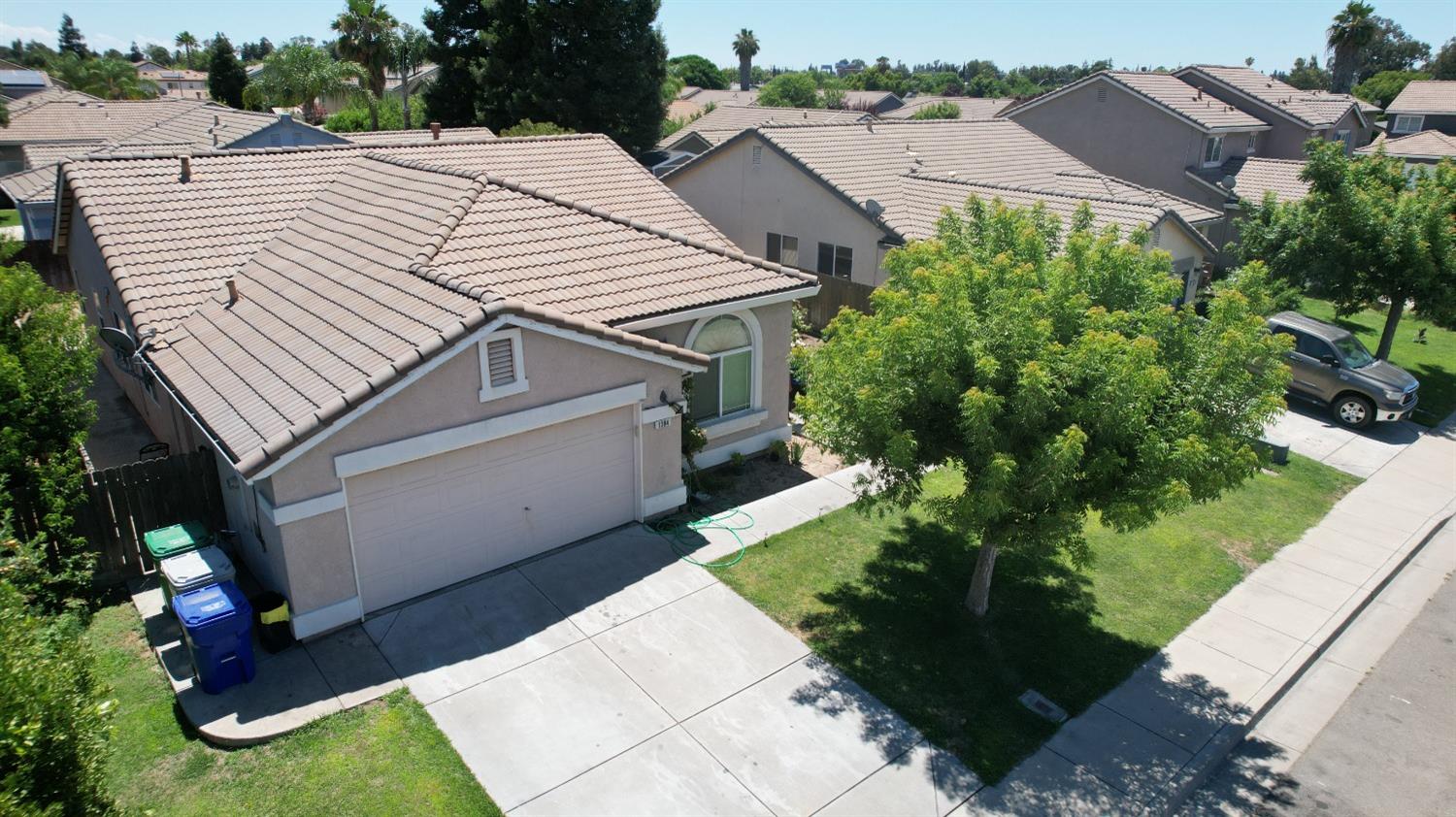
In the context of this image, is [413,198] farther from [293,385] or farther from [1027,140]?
[1027,140]

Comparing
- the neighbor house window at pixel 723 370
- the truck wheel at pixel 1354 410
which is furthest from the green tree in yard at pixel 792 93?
the neighbor house window at pixel 723 370

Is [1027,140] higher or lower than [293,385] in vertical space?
higher

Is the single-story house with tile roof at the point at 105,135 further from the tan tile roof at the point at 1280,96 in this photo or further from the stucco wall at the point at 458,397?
the tan tile roof at the point at 1280,96

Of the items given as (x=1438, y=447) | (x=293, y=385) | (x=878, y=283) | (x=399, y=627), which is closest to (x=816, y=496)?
(x=399, y=627)

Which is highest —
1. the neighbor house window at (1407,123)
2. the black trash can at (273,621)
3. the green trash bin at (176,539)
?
the neighbor house window at (1407,123)

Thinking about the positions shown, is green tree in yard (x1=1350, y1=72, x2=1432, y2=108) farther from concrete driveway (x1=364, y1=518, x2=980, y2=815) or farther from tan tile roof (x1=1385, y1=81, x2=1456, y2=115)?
concrete driveway (x1=364, y1=518, x2=980, y2=815)

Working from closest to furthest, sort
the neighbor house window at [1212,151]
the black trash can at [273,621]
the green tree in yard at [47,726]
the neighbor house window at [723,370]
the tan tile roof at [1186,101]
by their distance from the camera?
1. the green tree in yard at [47,726]
2. the black trash can at [273,621]
3. the neighbor house window at [723,370]
4. the neighbor house window at [1212,151]
5. the tan tile roof at [1186,101]

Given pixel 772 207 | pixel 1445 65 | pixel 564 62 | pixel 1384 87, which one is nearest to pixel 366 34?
pixel 564 62
